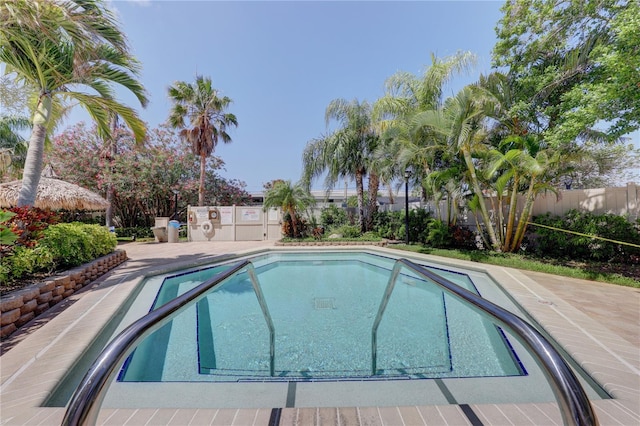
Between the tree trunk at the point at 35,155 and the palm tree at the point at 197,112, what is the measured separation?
879 centimetres

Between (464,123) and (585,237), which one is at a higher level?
(464,123)

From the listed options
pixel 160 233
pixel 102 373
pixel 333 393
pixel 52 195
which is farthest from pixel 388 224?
pixel 52 195

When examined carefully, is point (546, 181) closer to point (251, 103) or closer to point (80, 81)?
point (80, 81)

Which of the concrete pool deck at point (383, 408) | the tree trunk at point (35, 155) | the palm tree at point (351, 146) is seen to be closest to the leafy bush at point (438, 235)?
the palm tree at point (351, 146)

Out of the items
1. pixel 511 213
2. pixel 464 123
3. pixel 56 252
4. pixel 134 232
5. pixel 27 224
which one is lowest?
pixel 134 232

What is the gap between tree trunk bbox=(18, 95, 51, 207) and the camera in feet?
16.4

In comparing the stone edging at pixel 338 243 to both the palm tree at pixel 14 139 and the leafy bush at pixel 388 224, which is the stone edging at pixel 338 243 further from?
the palm tree at pixel 14 139

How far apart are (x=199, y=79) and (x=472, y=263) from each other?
16.1 metres

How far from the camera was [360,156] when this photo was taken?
1206cm

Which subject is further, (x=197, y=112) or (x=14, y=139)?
(x=14, y=139)

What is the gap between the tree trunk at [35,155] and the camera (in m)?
5.01

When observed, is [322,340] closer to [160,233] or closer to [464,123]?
[464,123]

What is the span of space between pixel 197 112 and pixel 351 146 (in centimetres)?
922

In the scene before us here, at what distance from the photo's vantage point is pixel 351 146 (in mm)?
11945
